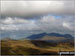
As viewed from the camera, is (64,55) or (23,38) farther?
(23,38)

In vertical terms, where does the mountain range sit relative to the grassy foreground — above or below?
above

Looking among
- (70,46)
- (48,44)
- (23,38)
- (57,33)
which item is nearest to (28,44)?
(23,38)

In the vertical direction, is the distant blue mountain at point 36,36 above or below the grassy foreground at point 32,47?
above

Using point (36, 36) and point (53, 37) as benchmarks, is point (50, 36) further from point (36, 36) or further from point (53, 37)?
point (36, 36)

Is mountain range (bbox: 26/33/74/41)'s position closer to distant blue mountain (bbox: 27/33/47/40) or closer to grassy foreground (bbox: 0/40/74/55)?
distant blue mountain (bbox: 27/33/47/40)

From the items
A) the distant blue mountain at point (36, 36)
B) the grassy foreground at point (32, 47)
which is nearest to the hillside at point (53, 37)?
the distant blue mountain at point (36, 36)

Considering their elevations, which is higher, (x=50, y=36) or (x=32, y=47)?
(x=50, y=36)

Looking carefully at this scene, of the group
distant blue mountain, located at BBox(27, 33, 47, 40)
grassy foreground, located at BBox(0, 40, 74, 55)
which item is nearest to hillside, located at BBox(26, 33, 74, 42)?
distant blue mountain, located at BBox(27, 33, 47, 40)

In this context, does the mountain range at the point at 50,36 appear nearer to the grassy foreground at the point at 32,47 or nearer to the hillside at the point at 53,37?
the hillside at the point at 53,37

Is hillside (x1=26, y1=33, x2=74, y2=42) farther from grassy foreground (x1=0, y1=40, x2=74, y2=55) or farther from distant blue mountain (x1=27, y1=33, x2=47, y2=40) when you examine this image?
grassy foreground (x1=0, y1=40, x2=74, y2=55)

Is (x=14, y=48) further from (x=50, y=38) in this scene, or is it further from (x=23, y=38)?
(x=50, y=38)

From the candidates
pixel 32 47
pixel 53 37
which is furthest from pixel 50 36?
pixel 32 47
